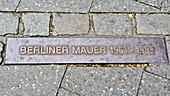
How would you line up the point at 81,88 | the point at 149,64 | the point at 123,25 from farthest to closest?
the point at 123,25 → the point at 149,64 → the point at 81,88

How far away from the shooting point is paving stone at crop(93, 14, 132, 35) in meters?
2.66

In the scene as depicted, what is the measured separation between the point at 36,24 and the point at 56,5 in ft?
0.92

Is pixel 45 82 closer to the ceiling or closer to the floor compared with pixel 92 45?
closer to the floor

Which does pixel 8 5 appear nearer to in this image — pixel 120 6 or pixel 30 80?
pixel 30 80

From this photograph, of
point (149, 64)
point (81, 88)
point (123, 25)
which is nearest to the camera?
point (81, 88)

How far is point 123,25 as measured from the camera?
8.87ft

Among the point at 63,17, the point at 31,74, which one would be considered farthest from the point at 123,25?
the point at 31,74

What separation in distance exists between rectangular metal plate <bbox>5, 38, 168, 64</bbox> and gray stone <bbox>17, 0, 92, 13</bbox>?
13.0 inches

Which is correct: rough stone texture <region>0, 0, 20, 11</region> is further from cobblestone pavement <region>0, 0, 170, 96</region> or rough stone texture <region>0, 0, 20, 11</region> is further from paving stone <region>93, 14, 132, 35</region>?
paving stone <region>93, 14, 132, 35</region>

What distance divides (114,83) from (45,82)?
0.55 metres

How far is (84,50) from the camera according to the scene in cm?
254

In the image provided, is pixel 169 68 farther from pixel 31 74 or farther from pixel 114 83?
pixel 31 74

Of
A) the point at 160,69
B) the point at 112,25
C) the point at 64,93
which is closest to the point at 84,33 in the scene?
the point at 112,25

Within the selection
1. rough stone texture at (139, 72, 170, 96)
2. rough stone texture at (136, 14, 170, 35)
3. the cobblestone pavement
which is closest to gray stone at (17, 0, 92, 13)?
the cobblestone pavement
